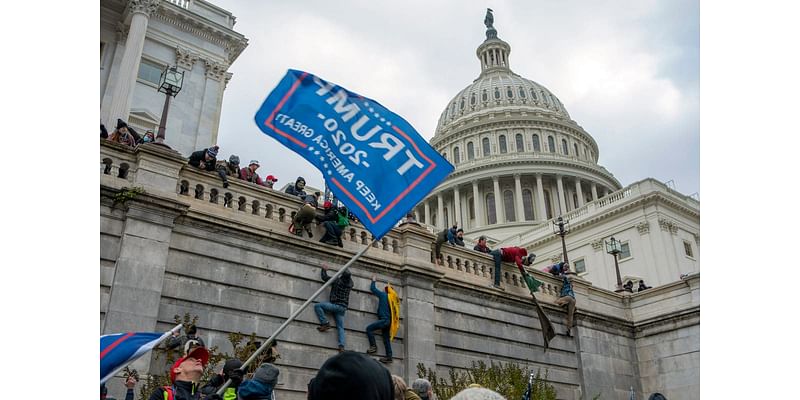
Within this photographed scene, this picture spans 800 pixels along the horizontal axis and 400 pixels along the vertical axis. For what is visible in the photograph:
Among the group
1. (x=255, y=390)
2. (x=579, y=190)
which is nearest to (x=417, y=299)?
(x=255, y=390)

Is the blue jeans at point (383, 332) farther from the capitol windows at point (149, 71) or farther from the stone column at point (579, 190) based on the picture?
the stone column at point (579, 190)

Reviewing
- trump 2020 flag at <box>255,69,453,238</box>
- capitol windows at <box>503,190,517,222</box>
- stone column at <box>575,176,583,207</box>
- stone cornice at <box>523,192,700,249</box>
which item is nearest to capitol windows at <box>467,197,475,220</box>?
capitol windows at <box>503,190,517,222</box>

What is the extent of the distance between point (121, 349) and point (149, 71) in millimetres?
24995

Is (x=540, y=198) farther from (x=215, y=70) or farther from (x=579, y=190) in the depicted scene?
(x=215, y=70)

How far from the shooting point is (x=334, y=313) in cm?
1368

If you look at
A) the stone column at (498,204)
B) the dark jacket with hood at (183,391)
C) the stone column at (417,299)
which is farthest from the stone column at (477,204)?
the dark jacket with hood at (183,391)

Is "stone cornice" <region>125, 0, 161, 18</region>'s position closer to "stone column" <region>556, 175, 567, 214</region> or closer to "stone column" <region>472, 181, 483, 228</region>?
"stone column" <region>472, 181, 483, 228</region>

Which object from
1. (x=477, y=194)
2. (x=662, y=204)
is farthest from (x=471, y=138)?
(x=662, y=204)

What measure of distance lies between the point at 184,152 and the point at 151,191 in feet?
52.5

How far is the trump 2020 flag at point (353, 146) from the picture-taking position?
8109 millimetres

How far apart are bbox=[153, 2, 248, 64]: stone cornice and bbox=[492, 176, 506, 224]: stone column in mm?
51055

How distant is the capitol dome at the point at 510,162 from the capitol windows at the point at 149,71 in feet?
162

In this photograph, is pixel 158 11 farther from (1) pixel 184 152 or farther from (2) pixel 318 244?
(2) pixel 318 244

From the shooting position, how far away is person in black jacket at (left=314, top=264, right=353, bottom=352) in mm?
13422
